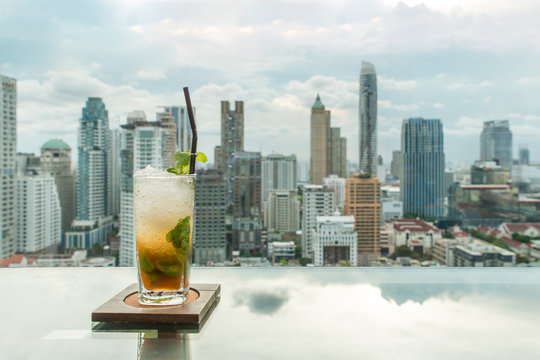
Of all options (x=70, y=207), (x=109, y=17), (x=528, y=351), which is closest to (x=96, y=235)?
(x=70, y=207)

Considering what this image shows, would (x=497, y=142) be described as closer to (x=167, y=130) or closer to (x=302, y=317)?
(x=167, y=130)

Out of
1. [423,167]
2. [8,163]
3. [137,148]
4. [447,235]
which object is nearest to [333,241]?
[447,235]

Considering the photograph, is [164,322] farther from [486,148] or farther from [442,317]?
[486,148]

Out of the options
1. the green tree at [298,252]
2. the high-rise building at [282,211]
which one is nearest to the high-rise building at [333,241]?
the green tree at [298,252]

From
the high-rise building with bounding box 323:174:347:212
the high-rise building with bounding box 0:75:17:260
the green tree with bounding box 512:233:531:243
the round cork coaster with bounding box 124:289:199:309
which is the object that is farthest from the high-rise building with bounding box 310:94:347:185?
the round cork coaster with bounding box 124:289:199:309

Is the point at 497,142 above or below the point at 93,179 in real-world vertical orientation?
above

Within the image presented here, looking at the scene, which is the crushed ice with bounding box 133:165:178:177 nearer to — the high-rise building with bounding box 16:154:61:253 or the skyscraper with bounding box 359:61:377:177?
the high-rise building with bounding box 16:154:61:253
